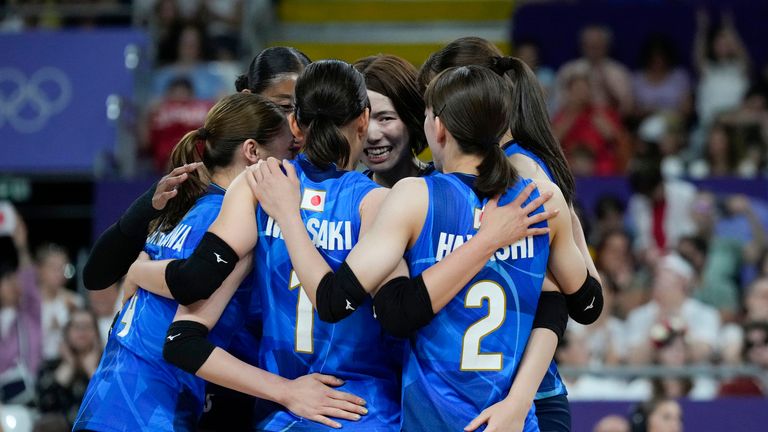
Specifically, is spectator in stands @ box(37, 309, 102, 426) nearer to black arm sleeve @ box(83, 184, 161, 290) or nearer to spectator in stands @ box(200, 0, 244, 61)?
black arm sleeve @ box(83, 184, 161, 290)

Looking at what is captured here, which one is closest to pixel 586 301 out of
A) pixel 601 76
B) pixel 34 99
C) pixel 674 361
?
pixel 674 361

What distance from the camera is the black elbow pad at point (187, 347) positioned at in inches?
129

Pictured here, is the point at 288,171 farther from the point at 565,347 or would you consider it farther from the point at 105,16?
the point at 105,16

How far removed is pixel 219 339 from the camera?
3.51 m

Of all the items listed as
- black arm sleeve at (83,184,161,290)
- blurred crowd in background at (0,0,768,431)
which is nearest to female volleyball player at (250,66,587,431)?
black arm sleeve at (83,184,161,290)

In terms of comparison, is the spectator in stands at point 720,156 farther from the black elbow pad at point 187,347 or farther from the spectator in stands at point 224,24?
the black elbow pad at point 187,347

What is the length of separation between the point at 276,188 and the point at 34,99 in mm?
6684

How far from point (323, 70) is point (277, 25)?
339 inches

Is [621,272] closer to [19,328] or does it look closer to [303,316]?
[19,328]

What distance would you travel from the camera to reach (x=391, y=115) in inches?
159

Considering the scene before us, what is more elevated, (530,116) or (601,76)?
(601,76)

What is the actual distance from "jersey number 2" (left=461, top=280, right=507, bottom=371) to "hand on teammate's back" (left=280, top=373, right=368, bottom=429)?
1.07 feet

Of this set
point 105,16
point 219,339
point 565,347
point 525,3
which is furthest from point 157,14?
point 219,339

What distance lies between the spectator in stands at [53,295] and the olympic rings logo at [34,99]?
46.5 inches
